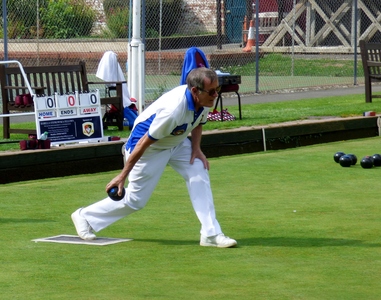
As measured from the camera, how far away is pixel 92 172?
10.3m

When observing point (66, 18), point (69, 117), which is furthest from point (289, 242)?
point (66, 18)

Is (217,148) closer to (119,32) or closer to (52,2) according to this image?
(52,2)

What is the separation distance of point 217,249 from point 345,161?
4127mm

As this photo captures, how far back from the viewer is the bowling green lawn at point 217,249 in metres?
5.07

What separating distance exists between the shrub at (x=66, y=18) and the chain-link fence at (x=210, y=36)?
2 centimetres

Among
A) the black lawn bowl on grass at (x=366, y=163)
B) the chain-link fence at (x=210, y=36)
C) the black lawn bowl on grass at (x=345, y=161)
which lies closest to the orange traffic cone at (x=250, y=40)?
the chain-link fence at (x=210, y=36)

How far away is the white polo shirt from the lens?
18.9 feet

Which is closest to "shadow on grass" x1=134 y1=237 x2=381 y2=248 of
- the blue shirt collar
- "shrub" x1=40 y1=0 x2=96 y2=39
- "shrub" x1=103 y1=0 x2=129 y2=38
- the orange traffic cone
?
the blue shirt collar

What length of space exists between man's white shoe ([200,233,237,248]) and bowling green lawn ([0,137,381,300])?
9 cm

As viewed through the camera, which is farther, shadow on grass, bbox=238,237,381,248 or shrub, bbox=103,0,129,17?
shrub, bbox=103,0,129,17

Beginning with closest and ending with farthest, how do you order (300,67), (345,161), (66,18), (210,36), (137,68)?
1. (345,161)
2. (137,68)
3. (66,18)
4. (300,67)
5. (210,36)

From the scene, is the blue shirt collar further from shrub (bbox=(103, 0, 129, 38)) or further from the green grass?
the green grass

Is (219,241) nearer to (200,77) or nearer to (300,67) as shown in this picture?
(200,77)

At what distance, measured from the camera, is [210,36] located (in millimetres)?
25859
